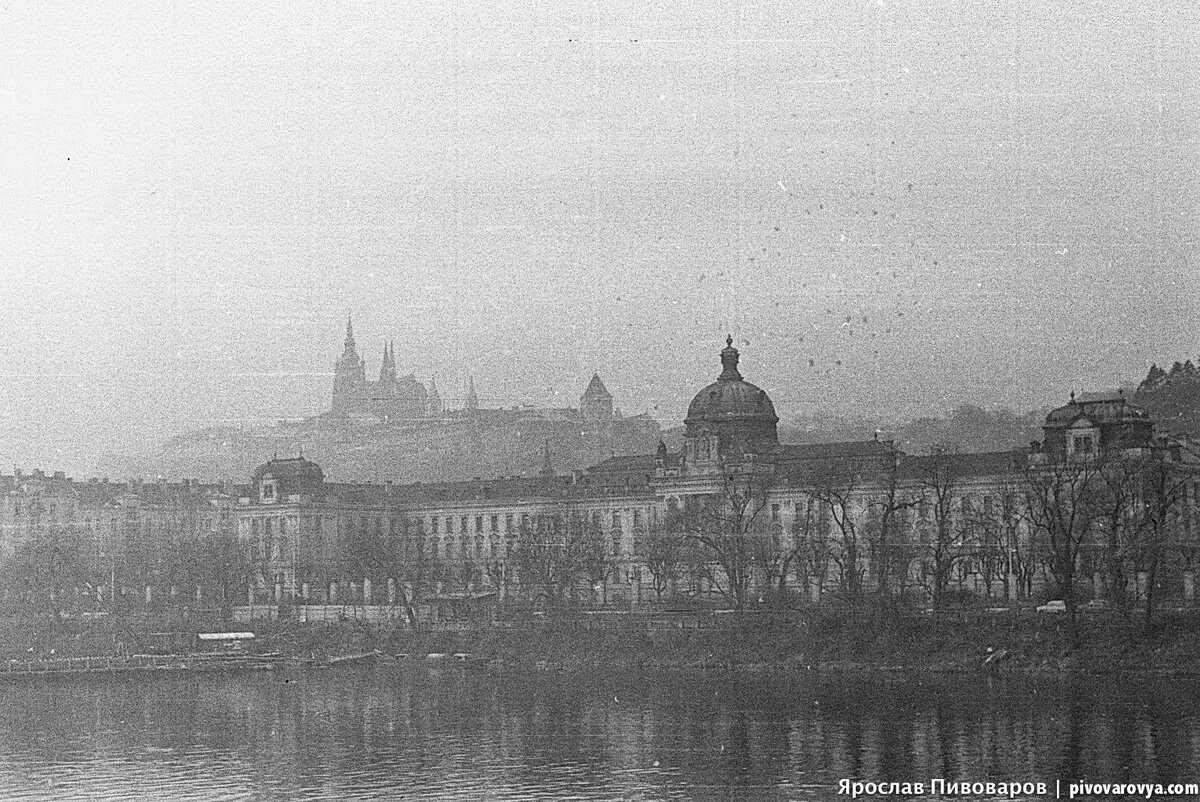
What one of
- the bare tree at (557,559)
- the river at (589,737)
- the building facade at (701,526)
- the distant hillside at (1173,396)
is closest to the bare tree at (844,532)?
the building facade at (701,526)

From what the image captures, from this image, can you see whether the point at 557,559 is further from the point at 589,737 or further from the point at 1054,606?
the point at 589,737

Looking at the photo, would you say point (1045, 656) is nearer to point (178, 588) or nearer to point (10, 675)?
point (10, 675)

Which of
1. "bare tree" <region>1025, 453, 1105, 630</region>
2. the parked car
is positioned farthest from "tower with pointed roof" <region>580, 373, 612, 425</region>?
the parked car

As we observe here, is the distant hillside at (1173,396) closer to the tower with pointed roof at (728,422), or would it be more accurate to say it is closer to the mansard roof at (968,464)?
the mansard roof at (968,464)

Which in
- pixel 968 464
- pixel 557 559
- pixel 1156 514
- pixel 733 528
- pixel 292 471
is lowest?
pixel 557 559

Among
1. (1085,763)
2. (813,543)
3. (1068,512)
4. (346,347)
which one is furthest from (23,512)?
(1085,763)

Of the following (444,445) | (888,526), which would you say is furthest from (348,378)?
(888,526)

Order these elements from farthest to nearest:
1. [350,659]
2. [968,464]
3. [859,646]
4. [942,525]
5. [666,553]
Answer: [968,464]
[666,553]
[350,659]
[942,525]
[859,646]
